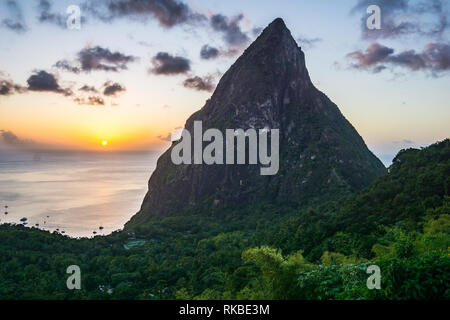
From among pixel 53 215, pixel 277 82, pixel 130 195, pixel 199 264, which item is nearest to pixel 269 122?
pixel 277 82

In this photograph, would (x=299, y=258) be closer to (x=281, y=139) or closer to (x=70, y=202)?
(x=281, y=139)

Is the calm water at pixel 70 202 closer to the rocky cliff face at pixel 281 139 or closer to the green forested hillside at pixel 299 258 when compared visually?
the rocky cliff face at pixel 281 139

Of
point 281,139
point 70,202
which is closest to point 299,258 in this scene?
point 281,139

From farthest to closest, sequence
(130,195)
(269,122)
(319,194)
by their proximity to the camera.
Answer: (130,195)
(269,122)
(319,194)

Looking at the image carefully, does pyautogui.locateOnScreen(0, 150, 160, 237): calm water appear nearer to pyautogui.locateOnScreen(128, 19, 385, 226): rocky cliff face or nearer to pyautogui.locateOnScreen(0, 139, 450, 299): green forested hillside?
pyautogui.locateOnScreen(128, 19, 385, 226): rocky cliff face

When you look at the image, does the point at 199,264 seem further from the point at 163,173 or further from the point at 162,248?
the point at 163,173
